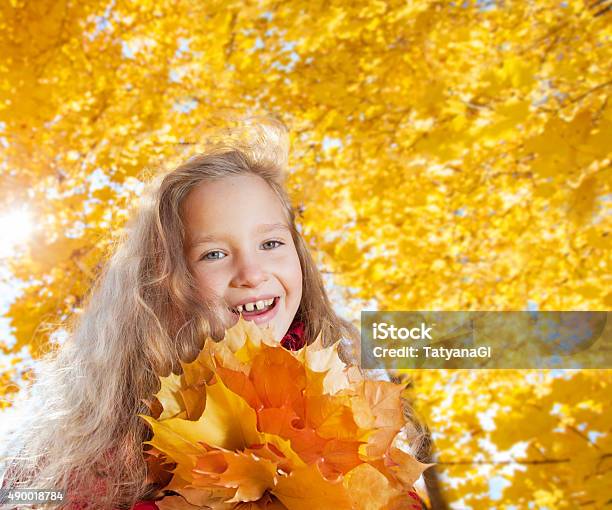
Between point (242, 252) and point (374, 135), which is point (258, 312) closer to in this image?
point (242, 252)

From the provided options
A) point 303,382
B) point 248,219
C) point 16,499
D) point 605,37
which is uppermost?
point 605,37

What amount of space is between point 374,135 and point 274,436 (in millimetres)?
1710

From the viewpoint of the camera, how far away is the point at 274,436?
40 centimetres

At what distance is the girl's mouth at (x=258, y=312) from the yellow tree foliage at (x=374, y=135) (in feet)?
3.20

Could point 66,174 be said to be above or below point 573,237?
above

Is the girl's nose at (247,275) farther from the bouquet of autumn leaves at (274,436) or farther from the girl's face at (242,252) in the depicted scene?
the bouquet of autumn leaves at (274,436)

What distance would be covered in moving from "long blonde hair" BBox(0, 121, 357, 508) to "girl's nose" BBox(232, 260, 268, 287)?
0.04 meters

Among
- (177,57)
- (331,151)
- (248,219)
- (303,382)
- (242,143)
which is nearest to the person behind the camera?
(303,382)

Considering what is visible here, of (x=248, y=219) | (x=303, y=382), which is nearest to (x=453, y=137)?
(x=248, y=219)

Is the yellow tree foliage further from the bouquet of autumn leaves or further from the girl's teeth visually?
the bouquet of autumn leaves

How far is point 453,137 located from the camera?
1744 millimetres

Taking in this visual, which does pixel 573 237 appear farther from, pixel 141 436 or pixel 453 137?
pixel 141 436

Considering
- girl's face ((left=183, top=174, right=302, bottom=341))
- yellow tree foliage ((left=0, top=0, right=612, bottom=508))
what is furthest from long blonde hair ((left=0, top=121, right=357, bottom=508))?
yellow tree foliage ((left=0, top=0, right=612, bottom=508))

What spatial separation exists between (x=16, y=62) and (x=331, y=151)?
1.15 meters
